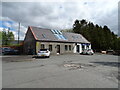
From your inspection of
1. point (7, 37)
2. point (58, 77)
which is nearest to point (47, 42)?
point (58, 77)

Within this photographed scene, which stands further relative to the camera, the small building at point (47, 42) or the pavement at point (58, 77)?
the small building at point (47, 42)

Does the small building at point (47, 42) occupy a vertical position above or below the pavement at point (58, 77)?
above

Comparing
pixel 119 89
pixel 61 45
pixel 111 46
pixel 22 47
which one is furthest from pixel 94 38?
pixel 119 89

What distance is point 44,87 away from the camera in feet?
15.7

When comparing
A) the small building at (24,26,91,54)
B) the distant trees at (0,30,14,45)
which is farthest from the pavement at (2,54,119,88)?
the distant trees at (0,30,14,45)

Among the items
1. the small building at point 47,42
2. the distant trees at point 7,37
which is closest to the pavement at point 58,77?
the small building at point 47,42

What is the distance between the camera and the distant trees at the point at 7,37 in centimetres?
4667

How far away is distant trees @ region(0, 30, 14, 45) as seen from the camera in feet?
153

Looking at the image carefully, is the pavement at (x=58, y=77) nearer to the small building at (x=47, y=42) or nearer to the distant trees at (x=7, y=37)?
the small building at (x=47, y=42)

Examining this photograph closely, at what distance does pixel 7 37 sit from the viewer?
1873 inches

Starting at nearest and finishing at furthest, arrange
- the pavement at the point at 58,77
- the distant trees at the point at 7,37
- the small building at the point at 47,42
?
the pavement at the point at 58,77, the small building at the point at 47,42, the distant trees at the point at 7,37

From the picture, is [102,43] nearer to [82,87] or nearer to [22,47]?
[22,47]

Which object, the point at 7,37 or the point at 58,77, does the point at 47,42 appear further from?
the point at 7,37

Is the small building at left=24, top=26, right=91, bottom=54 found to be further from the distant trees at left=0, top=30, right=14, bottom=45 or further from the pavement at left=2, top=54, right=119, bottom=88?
the distant trees at left=0, top=30, right=14, bottom=45
